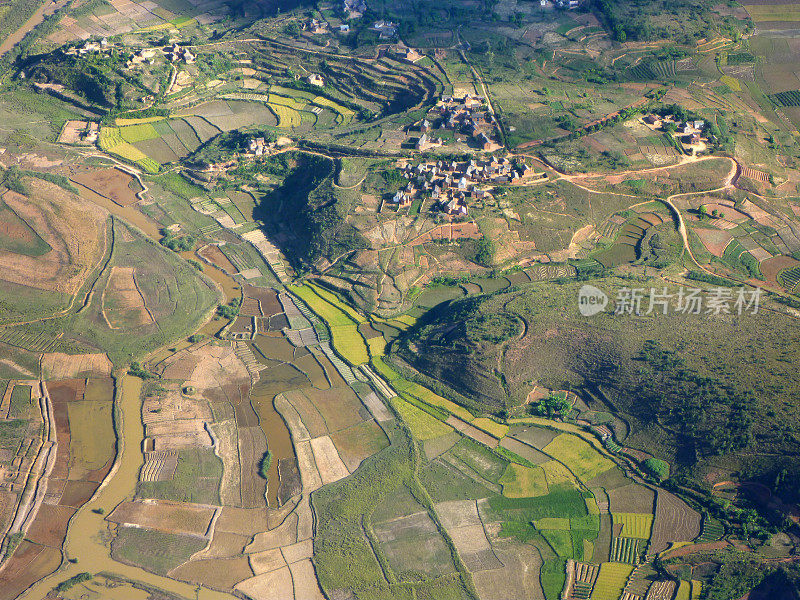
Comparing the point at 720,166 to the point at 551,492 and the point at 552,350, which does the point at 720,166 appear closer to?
the point at 552,350

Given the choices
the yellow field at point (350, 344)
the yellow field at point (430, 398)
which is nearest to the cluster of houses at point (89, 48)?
the yellow field at point (350, 344)

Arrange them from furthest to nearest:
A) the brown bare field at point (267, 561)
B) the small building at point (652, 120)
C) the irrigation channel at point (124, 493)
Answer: the small building at point (652, 120)
the brown bare field at point (267, 561)
the irrigation channel at point (124, 493)

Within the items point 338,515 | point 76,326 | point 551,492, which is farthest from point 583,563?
point 76,326

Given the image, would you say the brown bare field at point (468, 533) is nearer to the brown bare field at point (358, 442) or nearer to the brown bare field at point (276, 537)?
the brown bare field at point (358, 442)

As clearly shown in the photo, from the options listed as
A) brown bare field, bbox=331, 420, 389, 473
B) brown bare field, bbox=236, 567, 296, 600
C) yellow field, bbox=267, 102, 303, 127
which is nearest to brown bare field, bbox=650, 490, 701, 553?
brown bare field, bbox=331, 420, 389, 473

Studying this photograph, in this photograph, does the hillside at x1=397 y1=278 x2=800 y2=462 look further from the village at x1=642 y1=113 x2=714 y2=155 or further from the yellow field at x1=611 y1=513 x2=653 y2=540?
the village at x1=642 y1=113 x2=714 y2=155

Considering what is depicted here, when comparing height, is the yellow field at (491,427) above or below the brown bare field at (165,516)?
below

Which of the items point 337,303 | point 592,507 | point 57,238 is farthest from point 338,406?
point 57,238
